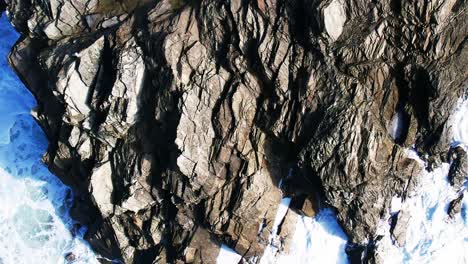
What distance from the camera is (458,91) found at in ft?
79.9

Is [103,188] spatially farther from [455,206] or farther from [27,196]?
[455,206]

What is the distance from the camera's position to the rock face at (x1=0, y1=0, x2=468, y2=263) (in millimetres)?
23797

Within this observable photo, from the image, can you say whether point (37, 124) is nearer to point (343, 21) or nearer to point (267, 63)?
point (267, 63)

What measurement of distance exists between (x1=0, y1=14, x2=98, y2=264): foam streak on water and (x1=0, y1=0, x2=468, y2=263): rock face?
2.61 m

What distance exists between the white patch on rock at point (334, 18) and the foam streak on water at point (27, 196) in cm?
2037

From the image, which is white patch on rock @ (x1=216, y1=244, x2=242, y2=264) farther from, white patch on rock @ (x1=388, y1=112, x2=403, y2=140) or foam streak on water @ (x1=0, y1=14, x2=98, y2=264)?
white patch on rock @ (x1=388, y1=112, x2=403, y2=140)

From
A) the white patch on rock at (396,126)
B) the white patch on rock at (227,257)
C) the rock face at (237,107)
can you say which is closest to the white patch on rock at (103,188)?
the rock face at (237,107)

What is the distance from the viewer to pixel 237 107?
25500 millimetres

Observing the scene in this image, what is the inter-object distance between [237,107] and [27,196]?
1630cm

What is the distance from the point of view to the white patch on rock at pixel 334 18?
22766mm

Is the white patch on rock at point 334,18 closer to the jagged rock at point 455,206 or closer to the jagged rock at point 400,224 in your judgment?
the jagged rock at point 400,224

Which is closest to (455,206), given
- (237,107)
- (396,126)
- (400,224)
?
(400,224)

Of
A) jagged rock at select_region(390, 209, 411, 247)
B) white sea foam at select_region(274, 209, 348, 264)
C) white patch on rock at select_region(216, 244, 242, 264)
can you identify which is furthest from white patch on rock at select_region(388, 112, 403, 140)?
white patch on rock at select_region(216, 244, 242, 264)

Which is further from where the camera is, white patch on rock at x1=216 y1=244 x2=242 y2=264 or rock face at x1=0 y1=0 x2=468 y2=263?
white patch on rock at x1=216 y1=244 x2=242 y2=264
